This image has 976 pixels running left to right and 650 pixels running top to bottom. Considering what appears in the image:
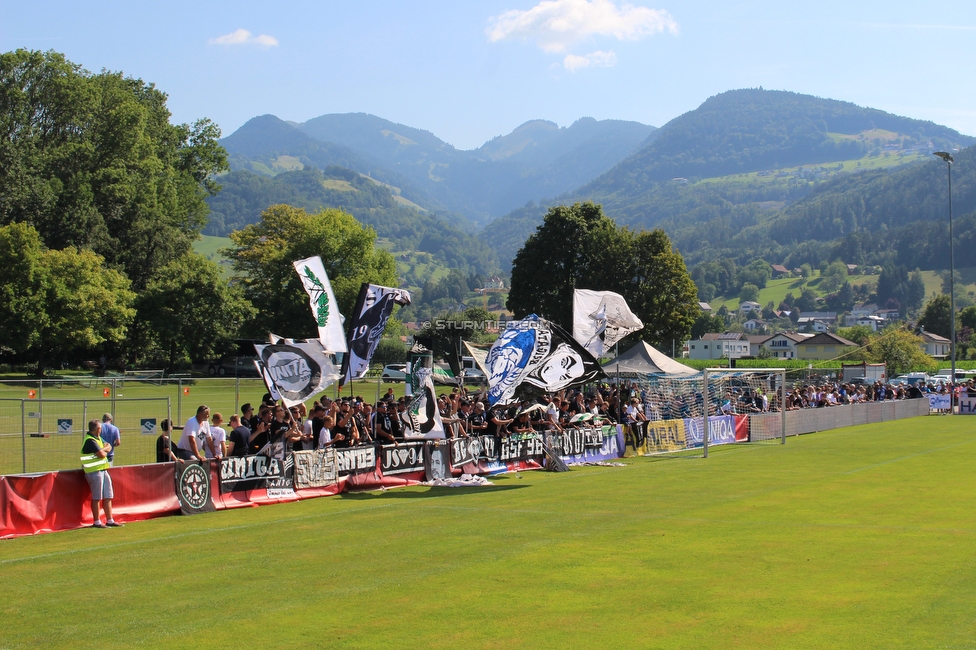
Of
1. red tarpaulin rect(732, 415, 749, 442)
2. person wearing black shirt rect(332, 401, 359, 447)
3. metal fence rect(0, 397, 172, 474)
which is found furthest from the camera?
red tarpaulin rect(732, 415, 749, 442)

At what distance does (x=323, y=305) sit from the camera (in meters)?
18.1

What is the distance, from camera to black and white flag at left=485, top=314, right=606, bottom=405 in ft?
64.4

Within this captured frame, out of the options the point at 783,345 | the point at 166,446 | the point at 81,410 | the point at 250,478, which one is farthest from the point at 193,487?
the point at 783,345

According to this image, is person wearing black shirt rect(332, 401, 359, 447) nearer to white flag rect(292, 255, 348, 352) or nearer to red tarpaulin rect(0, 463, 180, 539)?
white flag rect(292, 255, 348, 352)

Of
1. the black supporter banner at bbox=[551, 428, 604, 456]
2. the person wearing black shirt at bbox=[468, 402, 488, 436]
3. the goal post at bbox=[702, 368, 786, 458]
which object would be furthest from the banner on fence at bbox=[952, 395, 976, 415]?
the person wearing black shirt at bbox=[468, 402, 488, 436]

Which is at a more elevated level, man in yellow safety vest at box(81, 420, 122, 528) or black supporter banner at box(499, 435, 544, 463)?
man in yellow safety vest at box(81, 420, 122, 528)

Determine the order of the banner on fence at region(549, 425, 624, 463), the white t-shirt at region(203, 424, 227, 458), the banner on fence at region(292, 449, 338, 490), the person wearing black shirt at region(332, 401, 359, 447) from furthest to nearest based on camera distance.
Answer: the banner on fence at region(549, 425, 624, 463)
the person wearing black shirt at region(332, 401, 359, 447)
the banner on fence at region(292, 449, 338, 490)
the white t-shirt at region(203, 424, 227, 458)

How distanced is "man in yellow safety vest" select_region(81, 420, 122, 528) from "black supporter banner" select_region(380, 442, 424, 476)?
6196 millimetres

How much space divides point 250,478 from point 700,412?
73.3ft

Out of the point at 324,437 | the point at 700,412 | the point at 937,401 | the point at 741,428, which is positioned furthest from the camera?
the point at 937,401

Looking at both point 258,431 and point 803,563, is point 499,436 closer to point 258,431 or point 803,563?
point 258,431

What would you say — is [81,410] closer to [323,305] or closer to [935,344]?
[323,305]

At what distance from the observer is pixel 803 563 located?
406 inches

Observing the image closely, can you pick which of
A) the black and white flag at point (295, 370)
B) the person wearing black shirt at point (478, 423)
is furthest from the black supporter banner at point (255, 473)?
the person wearing black shirt at point (478, 423)
